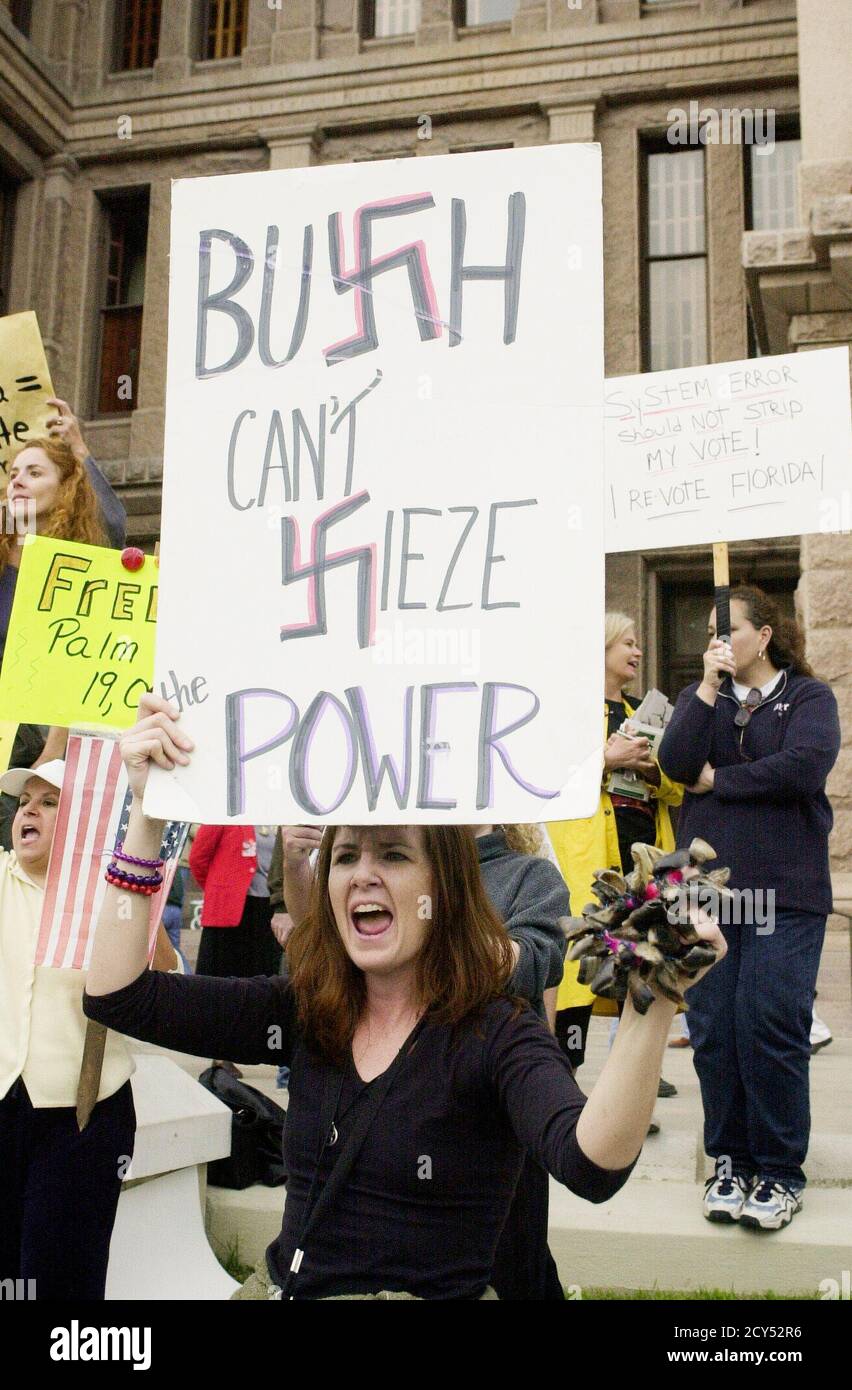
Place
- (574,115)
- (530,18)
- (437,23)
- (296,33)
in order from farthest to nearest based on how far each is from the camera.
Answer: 1. (296,33)
2. (437,23)
3. (530,18)
4. (574,115)

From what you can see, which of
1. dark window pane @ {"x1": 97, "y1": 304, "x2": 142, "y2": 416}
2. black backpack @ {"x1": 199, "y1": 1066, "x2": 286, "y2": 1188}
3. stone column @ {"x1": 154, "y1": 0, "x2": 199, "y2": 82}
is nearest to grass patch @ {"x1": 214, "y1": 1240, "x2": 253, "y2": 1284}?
black backpack @ {"x1": 199, "y1": 1066, "x2": 286, "y2": 1188}

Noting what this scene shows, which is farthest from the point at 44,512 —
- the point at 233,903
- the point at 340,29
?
the point at 340,29

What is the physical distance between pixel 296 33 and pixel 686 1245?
12.4 m

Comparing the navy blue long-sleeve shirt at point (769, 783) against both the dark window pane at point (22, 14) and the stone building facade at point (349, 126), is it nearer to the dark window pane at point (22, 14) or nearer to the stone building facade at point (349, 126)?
the stone building facade at point (349, 126)

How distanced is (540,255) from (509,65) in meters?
11.3

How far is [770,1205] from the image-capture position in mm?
3354

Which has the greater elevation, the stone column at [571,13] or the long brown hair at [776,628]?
the stone column at [571,13]

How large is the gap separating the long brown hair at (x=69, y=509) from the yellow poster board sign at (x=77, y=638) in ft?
1.16

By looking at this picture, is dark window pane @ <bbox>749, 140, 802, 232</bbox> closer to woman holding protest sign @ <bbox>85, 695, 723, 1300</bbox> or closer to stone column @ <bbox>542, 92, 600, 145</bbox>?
stone column @ <bbox>542, 92, 600, 145</bbox>

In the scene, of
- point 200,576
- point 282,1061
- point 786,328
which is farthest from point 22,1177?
point 786,328

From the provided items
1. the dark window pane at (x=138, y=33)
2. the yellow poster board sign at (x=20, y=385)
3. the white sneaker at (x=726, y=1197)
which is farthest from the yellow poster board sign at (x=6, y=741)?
the dark window pane at (x=138, y=33)

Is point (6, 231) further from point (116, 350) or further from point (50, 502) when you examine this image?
point (50, 502)

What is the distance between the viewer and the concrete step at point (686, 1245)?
3314mm

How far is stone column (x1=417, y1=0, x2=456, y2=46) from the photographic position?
12273 mm
